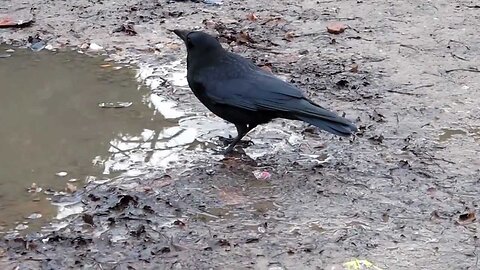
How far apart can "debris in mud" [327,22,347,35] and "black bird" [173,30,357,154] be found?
2731 mm

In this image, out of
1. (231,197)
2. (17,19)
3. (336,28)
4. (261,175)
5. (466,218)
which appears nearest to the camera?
(466,218)

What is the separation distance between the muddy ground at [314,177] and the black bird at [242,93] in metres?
0.30

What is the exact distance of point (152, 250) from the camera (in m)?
4.32

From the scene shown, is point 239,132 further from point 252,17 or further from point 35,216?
point 252,17

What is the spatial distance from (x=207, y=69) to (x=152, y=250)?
1.69 m

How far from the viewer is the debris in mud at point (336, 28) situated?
8219mm

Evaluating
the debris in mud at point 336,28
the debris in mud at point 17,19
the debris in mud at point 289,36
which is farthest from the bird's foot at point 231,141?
the debris in mud at point 17,19

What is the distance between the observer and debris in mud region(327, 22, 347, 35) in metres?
8.22

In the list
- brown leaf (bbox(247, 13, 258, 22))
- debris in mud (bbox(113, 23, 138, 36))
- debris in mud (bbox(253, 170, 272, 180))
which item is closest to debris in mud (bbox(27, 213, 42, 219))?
debris in mud (bbox(253, 170, 272, 180))

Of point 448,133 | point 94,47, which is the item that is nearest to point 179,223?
point 448,133

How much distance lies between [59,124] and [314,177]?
192 cm

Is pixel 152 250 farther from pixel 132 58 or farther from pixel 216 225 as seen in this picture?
pixel 132 58

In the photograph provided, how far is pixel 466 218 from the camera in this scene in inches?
184

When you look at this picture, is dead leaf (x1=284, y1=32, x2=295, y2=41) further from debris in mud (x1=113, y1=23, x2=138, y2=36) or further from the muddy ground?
debris in mud (x1=113, y1=23, x2=138, y2=36)
